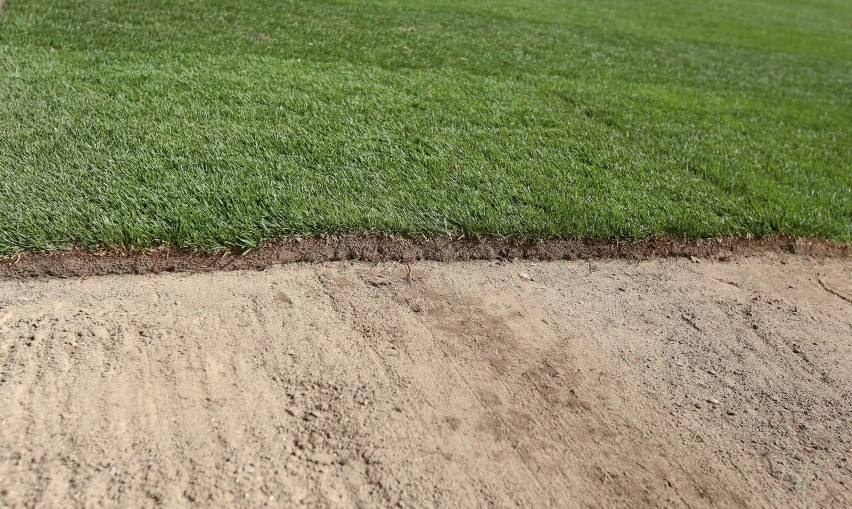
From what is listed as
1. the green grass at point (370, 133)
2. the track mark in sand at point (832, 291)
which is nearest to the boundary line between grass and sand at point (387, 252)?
the green grass at point (370, 133)

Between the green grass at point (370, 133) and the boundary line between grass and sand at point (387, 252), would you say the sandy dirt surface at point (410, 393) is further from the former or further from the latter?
the green grass at point (370, 133)

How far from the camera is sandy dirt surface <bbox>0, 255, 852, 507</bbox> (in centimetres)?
235

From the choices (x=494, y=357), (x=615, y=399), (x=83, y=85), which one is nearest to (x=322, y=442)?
(x=494, y=357)

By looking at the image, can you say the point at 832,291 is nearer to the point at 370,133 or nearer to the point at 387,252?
the point at 387,252

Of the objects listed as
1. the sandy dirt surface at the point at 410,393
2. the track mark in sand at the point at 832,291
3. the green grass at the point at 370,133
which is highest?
the green grass at the point at 370,133

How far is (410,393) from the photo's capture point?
2807 millimetres

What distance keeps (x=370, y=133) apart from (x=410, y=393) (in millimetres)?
2727

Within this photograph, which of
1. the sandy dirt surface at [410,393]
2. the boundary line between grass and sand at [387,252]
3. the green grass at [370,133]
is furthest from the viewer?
the green grass at [370,133]

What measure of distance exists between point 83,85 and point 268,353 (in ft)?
11.4

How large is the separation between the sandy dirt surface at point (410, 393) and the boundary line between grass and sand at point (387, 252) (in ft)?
0.32

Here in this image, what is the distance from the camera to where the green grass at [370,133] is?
12.8ft

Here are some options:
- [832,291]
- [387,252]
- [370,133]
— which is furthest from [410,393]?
[832,291]

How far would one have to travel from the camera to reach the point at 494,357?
3088 millimetres

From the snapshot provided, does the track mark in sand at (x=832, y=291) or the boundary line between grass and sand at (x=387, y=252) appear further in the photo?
the track mark in sand at (x=832, y=291)
